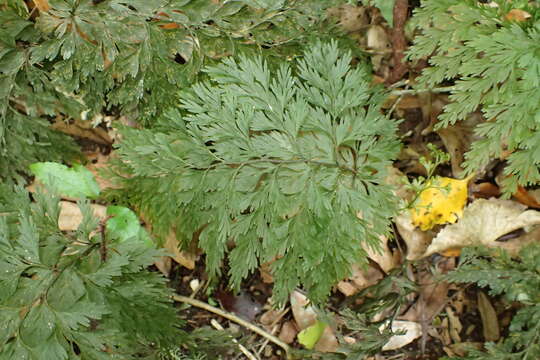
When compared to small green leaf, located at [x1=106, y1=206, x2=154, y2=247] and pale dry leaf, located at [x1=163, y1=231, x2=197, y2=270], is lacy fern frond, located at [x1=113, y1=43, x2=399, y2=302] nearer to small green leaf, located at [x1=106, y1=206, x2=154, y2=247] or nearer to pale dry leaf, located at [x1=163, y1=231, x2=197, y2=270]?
small green leaf, located at [x1=106, y1=206, x2=154, y2=247]

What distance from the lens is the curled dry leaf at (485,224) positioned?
2.32m

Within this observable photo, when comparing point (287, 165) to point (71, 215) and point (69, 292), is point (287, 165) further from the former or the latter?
point (71, 215)

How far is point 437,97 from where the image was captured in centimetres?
253

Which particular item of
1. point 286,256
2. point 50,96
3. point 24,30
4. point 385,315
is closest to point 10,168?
point 50,96

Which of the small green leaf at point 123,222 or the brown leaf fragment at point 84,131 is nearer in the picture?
the small green leaf at point 123,222

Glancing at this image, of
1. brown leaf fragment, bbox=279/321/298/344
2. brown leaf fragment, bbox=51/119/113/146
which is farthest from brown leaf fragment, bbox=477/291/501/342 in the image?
brown leaf fragment, bbox=51/119/113/146

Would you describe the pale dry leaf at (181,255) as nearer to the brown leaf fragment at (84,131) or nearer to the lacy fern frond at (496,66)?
the brown leaf fragment at (84,131)

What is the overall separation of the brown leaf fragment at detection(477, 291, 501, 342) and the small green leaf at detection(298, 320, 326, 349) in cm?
71

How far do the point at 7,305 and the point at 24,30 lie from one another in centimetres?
101

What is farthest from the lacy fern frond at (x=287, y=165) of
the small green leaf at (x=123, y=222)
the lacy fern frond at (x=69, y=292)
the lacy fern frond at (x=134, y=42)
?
the small green leaf at (x=123, y=222)

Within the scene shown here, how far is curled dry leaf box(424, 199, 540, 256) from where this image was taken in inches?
91.4

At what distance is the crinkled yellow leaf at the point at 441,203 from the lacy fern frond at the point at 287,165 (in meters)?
0.50

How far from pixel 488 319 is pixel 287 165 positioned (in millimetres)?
1251

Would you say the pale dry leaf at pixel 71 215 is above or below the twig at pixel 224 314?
above
